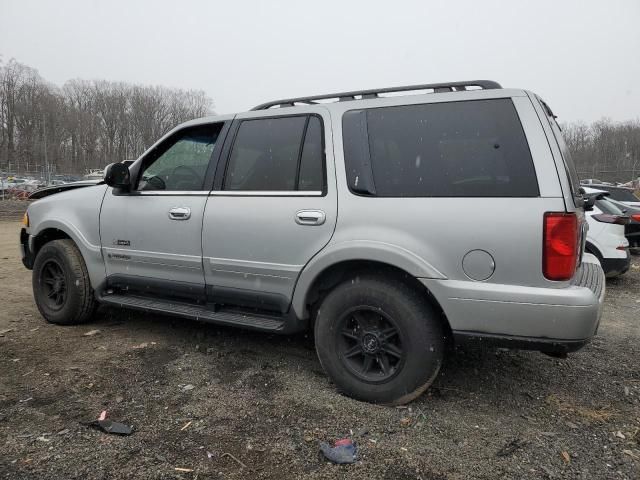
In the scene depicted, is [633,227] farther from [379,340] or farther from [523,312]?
[379,340]

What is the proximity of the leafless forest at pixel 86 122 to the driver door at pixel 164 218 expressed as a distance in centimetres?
5497

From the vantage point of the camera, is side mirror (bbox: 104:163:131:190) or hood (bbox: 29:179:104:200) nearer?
side mirror (bbox: 104:163:131:190)

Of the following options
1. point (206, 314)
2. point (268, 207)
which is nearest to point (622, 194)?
point (268, 207)

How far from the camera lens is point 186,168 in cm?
390

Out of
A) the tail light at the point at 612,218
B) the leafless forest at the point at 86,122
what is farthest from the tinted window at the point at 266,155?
the leafless forest at the point at 86,122

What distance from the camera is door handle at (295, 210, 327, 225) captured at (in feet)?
10.1

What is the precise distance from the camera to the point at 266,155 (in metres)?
3.49

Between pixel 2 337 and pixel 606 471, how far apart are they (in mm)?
4649

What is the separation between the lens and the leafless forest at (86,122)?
209 ft

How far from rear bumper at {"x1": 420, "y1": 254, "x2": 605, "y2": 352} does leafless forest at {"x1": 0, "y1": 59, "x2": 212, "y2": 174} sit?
67882 mm

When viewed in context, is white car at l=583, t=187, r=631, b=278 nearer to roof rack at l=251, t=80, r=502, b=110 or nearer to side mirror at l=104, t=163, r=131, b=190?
roof rack at l=251, t=80, r=502, b=110

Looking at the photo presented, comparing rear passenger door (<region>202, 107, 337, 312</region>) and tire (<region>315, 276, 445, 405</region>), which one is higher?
rear passenger door (<region>202, 107, 337, 312</region>)

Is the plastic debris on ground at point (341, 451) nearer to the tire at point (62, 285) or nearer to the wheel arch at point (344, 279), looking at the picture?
the wheel arch at point (344, 279)

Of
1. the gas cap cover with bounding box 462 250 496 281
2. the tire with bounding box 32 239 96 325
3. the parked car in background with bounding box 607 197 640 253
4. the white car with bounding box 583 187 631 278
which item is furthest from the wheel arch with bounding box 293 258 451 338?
the parked car in background with bounding box 607 197 640 253
